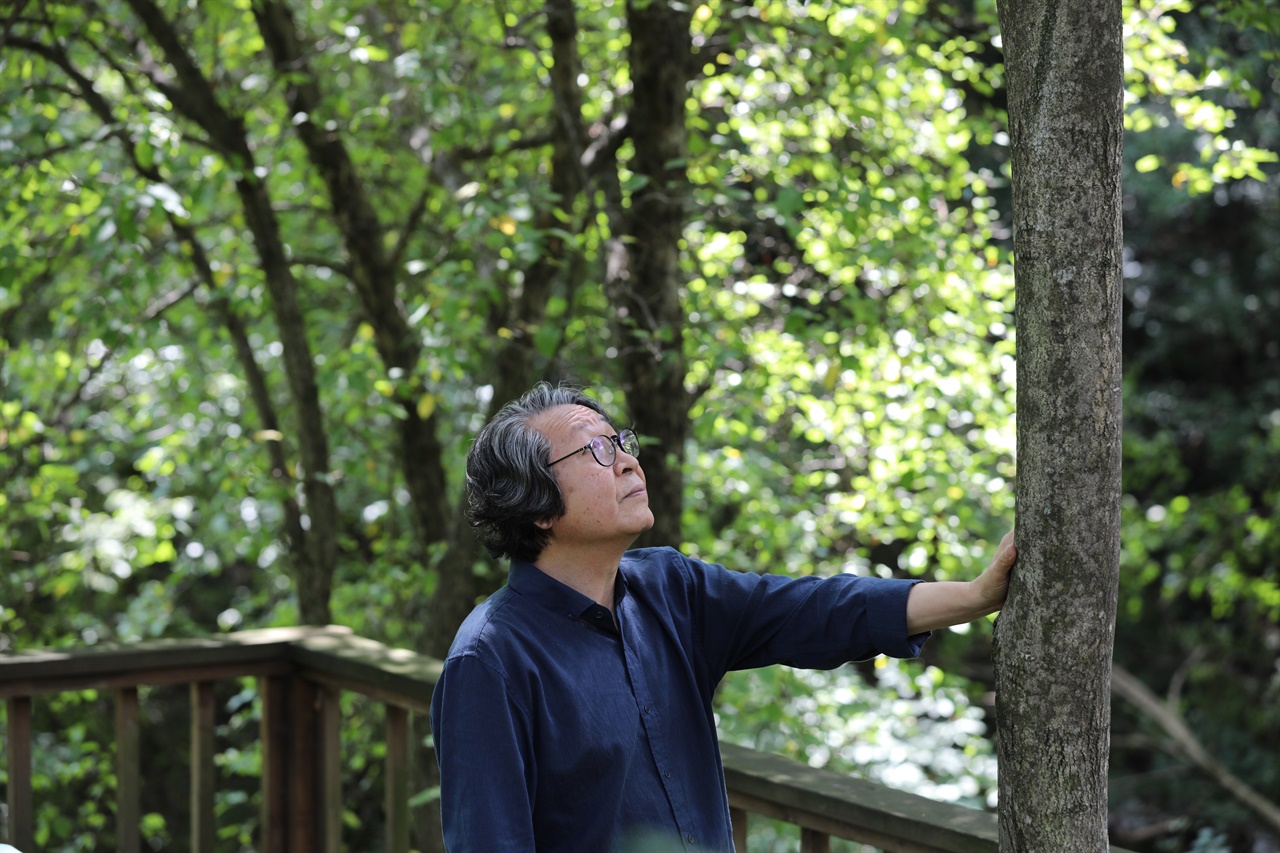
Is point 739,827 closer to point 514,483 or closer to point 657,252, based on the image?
point 514,483

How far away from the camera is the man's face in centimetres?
155

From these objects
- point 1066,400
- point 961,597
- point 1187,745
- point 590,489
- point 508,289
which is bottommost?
point 1187,745

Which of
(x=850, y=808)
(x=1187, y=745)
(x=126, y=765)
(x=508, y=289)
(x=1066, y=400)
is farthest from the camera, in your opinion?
(x=1187, y=745)

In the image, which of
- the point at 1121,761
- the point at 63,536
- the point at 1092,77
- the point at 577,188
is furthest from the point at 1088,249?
the point at 1121,761

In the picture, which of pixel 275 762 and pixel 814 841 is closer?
pixel 814 841

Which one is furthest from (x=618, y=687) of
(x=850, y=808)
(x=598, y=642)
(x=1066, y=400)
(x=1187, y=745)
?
(x=1187, y=745)

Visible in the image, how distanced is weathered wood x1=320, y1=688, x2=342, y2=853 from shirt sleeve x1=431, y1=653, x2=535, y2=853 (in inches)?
56.7

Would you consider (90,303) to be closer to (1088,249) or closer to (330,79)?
(330,79)

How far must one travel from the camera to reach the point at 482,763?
1.32m

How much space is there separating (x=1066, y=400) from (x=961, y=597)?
12.9 inches

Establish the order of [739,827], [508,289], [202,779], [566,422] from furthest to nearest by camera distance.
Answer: [508,289], [202,779], [739,827], [566,422]

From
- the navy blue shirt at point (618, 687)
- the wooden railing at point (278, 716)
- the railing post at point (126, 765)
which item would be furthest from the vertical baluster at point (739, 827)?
the railing post at point (126, 765)

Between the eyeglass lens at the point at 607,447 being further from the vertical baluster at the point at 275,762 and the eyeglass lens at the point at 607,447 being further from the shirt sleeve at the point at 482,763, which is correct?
the vertical baluster at the point at 275,762

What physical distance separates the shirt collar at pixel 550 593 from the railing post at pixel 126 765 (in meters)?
1.39
